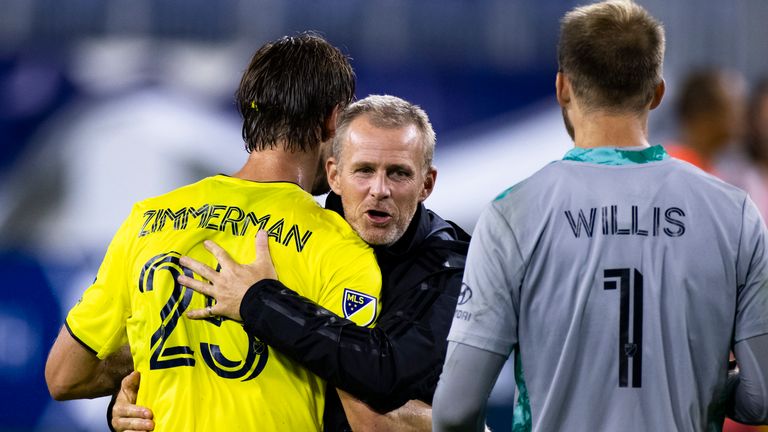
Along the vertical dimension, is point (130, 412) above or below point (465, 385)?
below

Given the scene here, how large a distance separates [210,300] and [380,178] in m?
0.56

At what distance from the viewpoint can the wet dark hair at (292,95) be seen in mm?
3035

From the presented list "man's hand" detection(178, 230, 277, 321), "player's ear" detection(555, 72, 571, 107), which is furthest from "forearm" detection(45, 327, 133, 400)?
"player's ear" detection(555, 72, 571, 107)

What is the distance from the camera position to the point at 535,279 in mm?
2445

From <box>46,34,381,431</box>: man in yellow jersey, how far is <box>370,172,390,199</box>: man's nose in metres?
0.12

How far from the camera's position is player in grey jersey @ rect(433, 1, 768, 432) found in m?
2.40

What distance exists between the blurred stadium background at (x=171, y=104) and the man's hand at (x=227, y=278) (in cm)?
472

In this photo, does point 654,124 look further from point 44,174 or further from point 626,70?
point 626,70

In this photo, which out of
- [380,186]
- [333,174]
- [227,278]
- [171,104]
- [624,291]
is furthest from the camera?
[171,104]

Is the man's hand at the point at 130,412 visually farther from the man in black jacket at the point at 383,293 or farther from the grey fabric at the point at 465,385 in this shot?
the grey fabric at the point at 465,385

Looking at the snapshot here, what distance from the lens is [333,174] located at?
10.3ft

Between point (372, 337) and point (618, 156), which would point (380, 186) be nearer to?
point (372, 337)

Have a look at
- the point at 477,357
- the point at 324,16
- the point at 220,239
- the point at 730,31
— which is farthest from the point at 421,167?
the point at 730,31

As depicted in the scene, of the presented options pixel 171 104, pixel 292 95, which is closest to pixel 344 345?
pixel 292 95
